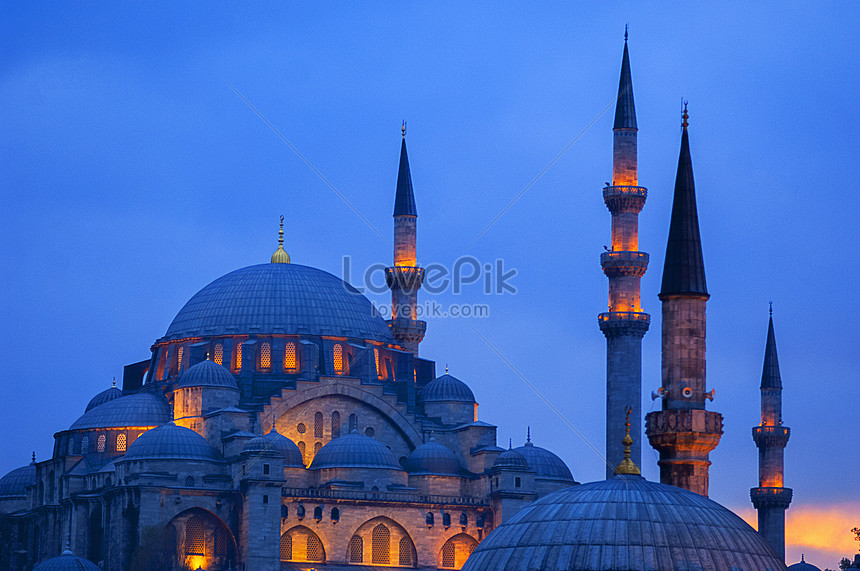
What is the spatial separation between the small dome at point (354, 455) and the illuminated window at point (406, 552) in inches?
101

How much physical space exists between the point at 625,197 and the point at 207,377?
16902 millimetres

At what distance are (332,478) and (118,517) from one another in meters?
7.45

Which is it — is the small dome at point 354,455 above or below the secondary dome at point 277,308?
below

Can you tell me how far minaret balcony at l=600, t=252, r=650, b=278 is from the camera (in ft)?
206

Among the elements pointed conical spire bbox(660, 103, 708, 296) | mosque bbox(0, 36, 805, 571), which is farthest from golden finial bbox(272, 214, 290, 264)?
pointed conical spire bbox(660, 103, 708, 296)

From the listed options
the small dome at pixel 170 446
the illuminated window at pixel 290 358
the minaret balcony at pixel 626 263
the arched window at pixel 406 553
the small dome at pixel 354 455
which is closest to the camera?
the minaret balcony at pixel 626 263

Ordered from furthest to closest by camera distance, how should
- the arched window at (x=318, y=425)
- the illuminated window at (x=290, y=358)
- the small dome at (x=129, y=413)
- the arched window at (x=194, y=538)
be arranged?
the illuminated window at (x=290, y=358) → the arched window at (x=318, y=425) → the small dome at (x=129, y=413) → the arched window at (x=194, y=538)

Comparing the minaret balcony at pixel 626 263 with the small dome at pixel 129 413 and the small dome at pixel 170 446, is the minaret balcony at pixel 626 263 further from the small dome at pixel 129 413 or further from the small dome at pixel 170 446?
the small dome at pixel 129 413

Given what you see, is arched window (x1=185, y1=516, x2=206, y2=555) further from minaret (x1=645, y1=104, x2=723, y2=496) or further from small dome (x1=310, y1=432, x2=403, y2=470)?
minaret (x1=645, y1=104, x2=723, y2=496)

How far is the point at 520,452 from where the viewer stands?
7150cm

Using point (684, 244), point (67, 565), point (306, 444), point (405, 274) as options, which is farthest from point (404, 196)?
point (684, 244)

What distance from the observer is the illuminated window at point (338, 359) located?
7388 cm

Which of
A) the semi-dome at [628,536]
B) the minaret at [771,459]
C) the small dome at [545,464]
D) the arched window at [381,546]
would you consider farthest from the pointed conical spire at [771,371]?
the semi-dome at [628,536]

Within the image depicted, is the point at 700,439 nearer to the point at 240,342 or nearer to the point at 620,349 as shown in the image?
the point at 620,349
